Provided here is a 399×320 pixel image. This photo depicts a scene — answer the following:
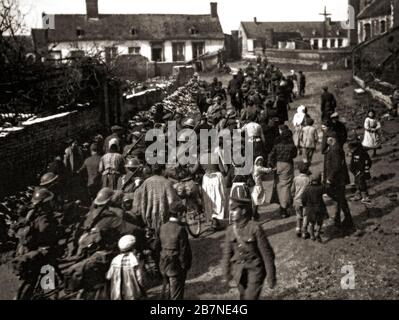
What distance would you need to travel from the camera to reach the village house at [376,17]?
1632 inches

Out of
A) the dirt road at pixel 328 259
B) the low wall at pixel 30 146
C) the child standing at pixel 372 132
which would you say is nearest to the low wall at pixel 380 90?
the child standing at pixel 372 132

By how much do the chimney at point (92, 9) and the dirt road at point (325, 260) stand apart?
47.2 metres

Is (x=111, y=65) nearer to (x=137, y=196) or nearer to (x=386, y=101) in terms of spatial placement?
(x=386, y=101)

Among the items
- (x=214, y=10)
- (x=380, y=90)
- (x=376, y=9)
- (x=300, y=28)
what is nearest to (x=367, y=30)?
(x=376, y=9)

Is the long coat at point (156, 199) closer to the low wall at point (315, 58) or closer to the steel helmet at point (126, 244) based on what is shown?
the steel helmet at point (126, 244)

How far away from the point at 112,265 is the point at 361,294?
12.1ft

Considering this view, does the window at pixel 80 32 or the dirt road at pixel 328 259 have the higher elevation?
the window at pixel 80 32

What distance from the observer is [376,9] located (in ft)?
150

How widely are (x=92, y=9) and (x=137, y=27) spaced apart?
5.26 m

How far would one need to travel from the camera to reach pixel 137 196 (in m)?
8.78

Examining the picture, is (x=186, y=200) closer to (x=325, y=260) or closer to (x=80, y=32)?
(x=325, y=260)

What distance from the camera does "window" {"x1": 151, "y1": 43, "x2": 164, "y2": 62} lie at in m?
55.0

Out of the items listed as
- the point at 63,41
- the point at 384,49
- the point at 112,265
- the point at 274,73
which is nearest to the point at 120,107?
the point at 274,73

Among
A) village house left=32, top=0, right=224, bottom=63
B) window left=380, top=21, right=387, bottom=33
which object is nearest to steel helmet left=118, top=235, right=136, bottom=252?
window left=380, top=21, right=387, bottom=33
